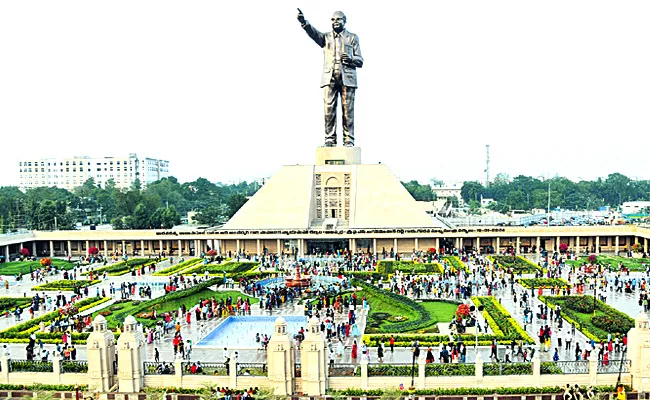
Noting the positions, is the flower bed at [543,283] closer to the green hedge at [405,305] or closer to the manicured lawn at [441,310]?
the manicured lawn at [441,310]

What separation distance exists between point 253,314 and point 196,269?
10992mm

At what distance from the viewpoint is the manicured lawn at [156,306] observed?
21.8 m

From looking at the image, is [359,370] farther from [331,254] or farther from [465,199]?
[465,199]

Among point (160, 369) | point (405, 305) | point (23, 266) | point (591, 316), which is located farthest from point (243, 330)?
point (23, 266)

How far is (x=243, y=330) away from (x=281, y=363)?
6.74m

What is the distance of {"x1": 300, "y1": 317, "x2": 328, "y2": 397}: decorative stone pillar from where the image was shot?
46.8ft

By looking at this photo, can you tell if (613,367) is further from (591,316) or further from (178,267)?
(178,267)

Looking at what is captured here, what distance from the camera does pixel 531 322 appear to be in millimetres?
20719

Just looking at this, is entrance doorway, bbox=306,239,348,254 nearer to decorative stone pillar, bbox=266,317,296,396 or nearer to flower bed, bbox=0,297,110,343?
flower bed, bbox=0,297,110,343

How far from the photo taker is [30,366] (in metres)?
15.8

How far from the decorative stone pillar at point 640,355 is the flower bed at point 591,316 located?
11.7 feet

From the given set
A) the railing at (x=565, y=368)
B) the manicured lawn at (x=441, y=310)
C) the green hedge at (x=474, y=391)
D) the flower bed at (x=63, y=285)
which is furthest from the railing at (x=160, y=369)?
the flower bed at (x=63, y=285)

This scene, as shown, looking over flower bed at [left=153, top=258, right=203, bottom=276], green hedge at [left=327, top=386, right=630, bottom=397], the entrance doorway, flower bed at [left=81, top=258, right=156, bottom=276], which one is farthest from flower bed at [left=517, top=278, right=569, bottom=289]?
flower bed at [left=81, top=258, right=156, bottom=276]

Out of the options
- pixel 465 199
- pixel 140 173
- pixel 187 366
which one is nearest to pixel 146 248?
pixel 187 366
